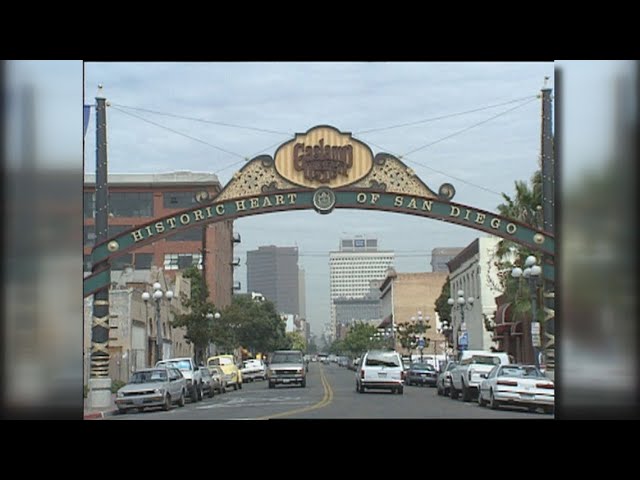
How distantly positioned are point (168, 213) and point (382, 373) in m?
11.0

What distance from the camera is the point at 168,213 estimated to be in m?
39.9

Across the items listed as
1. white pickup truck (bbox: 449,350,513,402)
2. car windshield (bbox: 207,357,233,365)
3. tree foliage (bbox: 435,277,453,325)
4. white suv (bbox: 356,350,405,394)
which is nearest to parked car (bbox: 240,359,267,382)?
Answer: car windshield (bbox: 207,357,233,365)

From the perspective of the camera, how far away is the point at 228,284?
67.0 metres

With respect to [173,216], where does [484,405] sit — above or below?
below

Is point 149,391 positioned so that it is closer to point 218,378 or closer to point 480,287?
point 218,378

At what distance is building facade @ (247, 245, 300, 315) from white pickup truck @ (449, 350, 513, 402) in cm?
793

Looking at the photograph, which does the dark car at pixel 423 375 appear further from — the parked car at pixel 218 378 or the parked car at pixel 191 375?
the parked car at pixel 191 375

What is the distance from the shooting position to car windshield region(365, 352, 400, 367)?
38.0 m

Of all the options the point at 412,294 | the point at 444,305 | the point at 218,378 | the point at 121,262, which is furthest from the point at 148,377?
the point at 412,294

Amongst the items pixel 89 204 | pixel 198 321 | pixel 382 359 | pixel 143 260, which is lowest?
pixel 382 359

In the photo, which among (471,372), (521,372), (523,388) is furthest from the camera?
(471,372)
